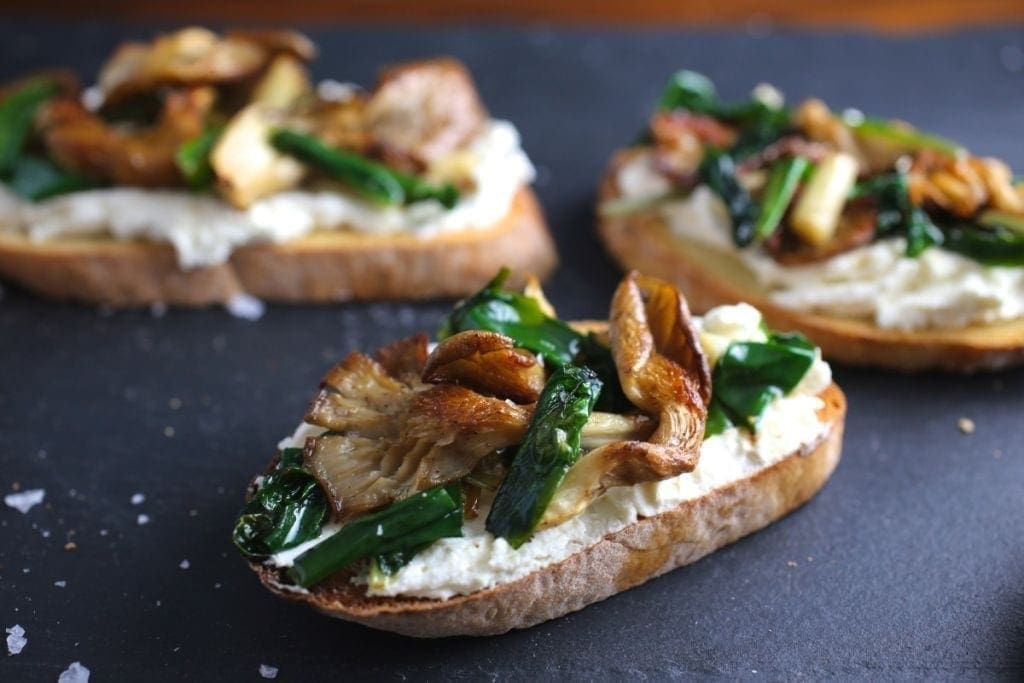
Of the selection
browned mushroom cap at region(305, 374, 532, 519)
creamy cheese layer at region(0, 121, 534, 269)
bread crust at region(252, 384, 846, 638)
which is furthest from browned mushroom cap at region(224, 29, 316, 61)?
bread crust at region(252, 384, 846, 638)

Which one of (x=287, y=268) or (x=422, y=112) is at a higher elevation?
(x=422, y=112)

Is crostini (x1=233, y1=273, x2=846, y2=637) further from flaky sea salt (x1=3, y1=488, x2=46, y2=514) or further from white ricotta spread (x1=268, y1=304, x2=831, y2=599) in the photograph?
flaky sea salt (x1=3, y1=488, x2=46, y2=514)

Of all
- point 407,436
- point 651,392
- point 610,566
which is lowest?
point 610,566

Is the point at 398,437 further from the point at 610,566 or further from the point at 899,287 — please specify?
the point at 899,287

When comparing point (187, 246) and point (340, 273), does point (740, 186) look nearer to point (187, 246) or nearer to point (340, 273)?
point (340, 273)

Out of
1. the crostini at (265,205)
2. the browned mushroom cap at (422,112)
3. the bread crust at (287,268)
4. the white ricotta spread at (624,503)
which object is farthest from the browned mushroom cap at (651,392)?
the browned mushroom cap at (422,112)

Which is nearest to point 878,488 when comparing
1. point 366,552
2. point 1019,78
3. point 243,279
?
point 366,552

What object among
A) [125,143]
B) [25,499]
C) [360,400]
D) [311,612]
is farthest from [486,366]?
[125,143]
